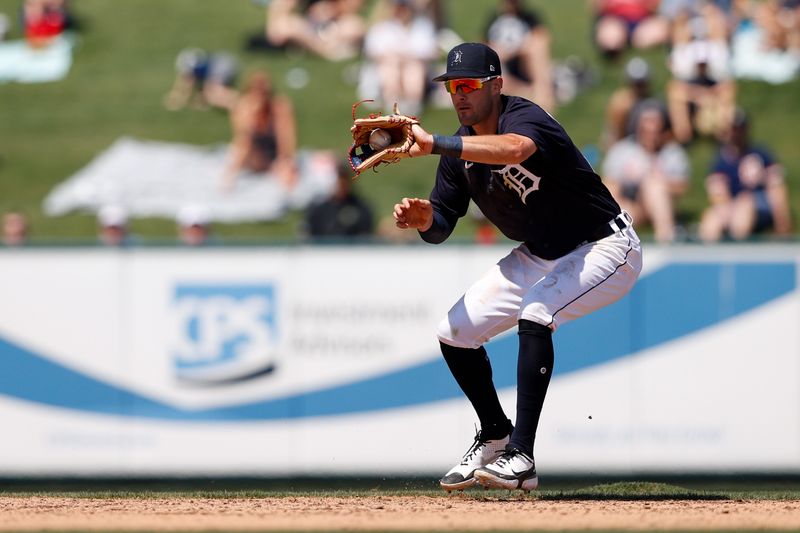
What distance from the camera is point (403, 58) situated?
13.7m

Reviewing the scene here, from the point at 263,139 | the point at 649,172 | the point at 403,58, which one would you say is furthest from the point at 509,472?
the point at 403,58

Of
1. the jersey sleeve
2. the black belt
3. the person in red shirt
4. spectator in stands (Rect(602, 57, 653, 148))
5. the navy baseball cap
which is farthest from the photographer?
the person in red shirt

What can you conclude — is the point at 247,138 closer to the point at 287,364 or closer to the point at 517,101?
the point at 287,364

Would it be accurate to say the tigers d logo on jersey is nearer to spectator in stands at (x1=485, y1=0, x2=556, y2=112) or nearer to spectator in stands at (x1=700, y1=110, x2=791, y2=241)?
spectator in stands at (x1=700, y1=110, x2=791, y2=241)

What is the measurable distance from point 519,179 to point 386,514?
166 centimetres

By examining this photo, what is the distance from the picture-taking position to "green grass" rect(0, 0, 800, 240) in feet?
43.4

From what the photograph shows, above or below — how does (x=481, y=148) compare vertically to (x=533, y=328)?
above

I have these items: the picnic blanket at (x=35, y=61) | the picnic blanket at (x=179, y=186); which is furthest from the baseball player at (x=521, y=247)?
the picnic blanket at (x=35, y=61)

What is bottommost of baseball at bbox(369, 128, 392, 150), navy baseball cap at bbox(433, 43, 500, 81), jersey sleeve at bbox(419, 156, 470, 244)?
jersey sleeve at bbox(419, 156, 470, 244)

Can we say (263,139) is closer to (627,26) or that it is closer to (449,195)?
(627,26)

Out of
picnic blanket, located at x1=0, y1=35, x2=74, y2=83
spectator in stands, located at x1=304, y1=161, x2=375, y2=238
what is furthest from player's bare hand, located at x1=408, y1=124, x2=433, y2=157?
picnic blanket, located at x1=0, y1=35, x2=74, y2=83

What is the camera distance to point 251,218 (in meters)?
12.7

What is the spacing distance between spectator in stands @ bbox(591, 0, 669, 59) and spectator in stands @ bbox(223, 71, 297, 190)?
3751 millimetres

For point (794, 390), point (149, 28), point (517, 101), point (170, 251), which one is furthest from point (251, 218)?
point (517, 101)
